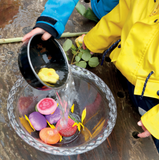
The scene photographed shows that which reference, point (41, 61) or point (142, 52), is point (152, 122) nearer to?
point (142, 52)

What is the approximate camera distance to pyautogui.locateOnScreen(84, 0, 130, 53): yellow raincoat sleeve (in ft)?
2.42

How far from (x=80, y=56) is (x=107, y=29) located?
0.19 m

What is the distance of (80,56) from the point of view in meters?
0.78

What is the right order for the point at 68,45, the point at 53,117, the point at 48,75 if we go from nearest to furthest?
the point at 48,75 < the point at 53,117 < the point at 68,45

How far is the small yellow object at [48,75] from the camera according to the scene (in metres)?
0.42

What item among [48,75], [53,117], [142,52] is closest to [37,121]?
[53,117]

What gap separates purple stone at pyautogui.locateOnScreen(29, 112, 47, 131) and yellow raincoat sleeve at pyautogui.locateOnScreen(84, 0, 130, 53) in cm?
44

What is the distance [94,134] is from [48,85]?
0.79 ft

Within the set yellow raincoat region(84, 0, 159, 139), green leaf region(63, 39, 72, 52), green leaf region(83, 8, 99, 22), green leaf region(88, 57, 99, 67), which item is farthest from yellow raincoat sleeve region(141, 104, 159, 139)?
green leaf region(83, 8, 99, 22)

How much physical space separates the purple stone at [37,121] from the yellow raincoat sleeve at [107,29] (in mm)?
438

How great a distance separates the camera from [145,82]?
64 cm

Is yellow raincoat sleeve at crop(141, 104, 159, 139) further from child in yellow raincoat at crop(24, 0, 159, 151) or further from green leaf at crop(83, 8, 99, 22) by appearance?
green leaf at crop(83, 8, 99, 22)

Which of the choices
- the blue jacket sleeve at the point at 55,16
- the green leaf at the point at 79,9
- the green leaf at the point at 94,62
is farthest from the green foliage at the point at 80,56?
the green leaf at the point at 79,9

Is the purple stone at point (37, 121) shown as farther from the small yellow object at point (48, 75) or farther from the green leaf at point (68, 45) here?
the green leaf at point (68, 45)
